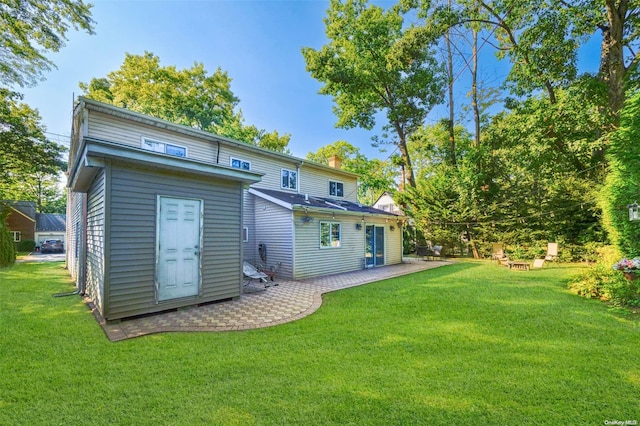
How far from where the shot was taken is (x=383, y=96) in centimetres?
1895

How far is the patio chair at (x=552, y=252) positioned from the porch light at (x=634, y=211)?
642 cm

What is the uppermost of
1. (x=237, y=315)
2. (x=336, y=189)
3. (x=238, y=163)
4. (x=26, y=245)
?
(x=238, y=163)

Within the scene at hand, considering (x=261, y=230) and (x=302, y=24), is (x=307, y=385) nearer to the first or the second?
(x=261, y=230)

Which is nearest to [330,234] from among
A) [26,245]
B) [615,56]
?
[615,56]

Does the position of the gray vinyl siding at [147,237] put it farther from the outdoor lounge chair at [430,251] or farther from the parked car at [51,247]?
the parked car at [51,247]

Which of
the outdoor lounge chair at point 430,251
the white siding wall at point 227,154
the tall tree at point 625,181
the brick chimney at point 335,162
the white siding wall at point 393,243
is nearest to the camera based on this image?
the tall tree at point 625,181

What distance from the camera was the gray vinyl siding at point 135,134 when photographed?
26.0 feet

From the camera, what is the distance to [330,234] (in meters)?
10.6

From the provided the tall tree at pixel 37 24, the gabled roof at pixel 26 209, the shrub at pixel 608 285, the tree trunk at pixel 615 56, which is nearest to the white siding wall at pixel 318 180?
the tall tree at pixel 37 24

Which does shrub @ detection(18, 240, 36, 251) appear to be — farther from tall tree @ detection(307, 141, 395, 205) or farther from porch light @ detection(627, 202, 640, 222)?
porch light @ detection(627, 202, 640, 222)

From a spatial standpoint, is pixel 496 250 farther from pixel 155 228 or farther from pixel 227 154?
pixel 155 228

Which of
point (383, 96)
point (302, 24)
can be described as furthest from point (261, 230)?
point (383, 96)

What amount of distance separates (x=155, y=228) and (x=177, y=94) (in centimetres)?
2125

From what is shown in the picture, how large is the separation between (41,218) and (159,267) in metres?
38.4
